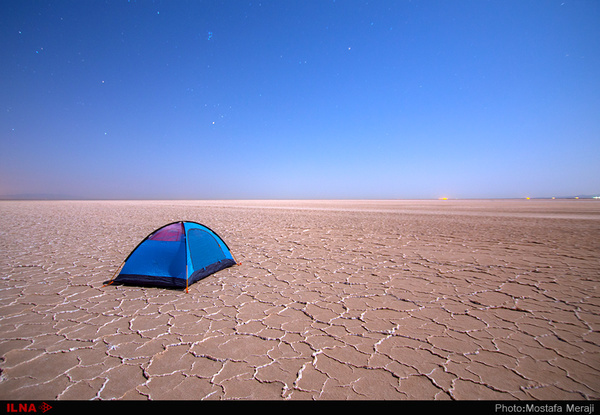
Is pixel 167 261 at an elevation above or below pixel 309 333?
above

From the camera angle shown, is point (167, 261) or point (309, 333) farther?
point (167, 261)

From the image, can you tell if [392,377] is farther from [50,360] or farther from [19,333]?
[19,333]

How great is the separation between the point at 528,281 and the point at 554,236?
20.6ft

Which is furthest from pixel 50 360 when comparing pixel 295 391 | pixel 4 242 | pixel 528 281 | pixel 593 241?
pixel 593 241

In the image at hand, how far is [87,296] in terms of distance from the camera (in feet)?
11.2
